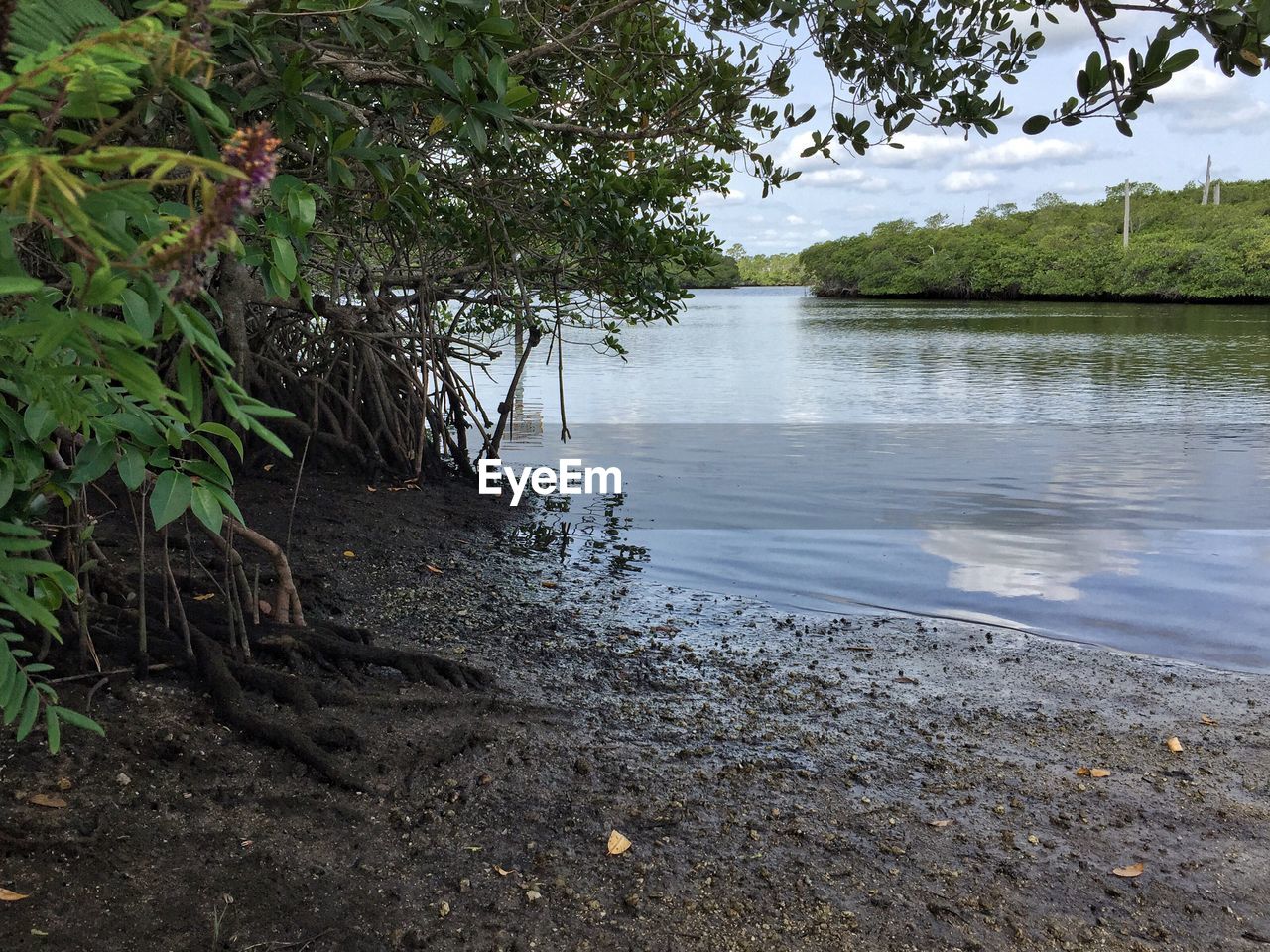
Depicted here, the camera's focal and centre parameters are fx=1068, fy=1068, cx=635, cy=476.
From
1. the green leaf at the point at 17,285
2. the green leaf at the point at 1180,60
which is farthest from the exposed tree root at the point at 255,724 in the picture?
the green leaf at the point at 1180,60

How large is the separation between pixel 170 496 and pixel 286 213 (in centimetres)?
78

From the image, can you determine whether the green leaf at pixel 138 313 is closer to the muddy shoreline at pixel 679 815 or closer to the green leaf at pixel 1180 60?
the muddy shoreline at pixel 679 815

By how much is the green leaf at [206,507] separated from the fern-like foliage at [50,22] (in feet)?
2.28

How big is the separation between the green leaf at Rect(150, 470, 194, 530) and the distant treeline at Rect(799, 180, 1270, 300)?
210 feet

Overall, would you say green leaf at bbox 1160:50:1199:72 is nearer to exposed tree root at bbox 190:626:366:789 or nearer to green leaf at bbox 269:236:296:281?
green leaf at bbox 269:236:296:281

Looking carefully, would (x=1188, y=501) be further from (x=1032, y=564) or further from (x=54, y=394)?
(x=54, y=394)

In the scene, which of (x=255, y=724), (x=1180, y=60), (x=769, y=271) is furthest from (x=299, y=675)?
(x=769, y=271)

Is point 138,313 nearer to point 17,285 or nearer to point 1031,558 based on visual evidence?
point 17,285

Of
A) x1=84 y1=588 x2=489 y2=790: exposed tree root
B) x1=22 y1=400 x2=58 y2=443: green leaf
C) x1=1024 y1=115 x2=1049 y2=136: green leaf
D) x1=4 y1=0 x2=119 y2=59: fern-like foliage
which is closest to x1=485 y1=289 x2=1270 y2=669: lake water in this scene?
x1=84 y1=588 x2=489 y2=790: exposed tree root

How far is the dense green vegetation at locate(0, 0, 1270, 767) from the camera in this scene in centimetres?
115

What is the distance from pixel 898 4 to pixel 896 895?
3197 millimetres

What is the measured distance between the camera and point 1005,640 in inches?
224

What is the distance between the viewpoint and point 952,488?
11148 mm

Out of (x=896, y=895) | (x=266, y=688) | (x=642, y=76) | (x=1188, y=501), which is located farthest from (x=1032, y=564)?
(x=266, y=688)
